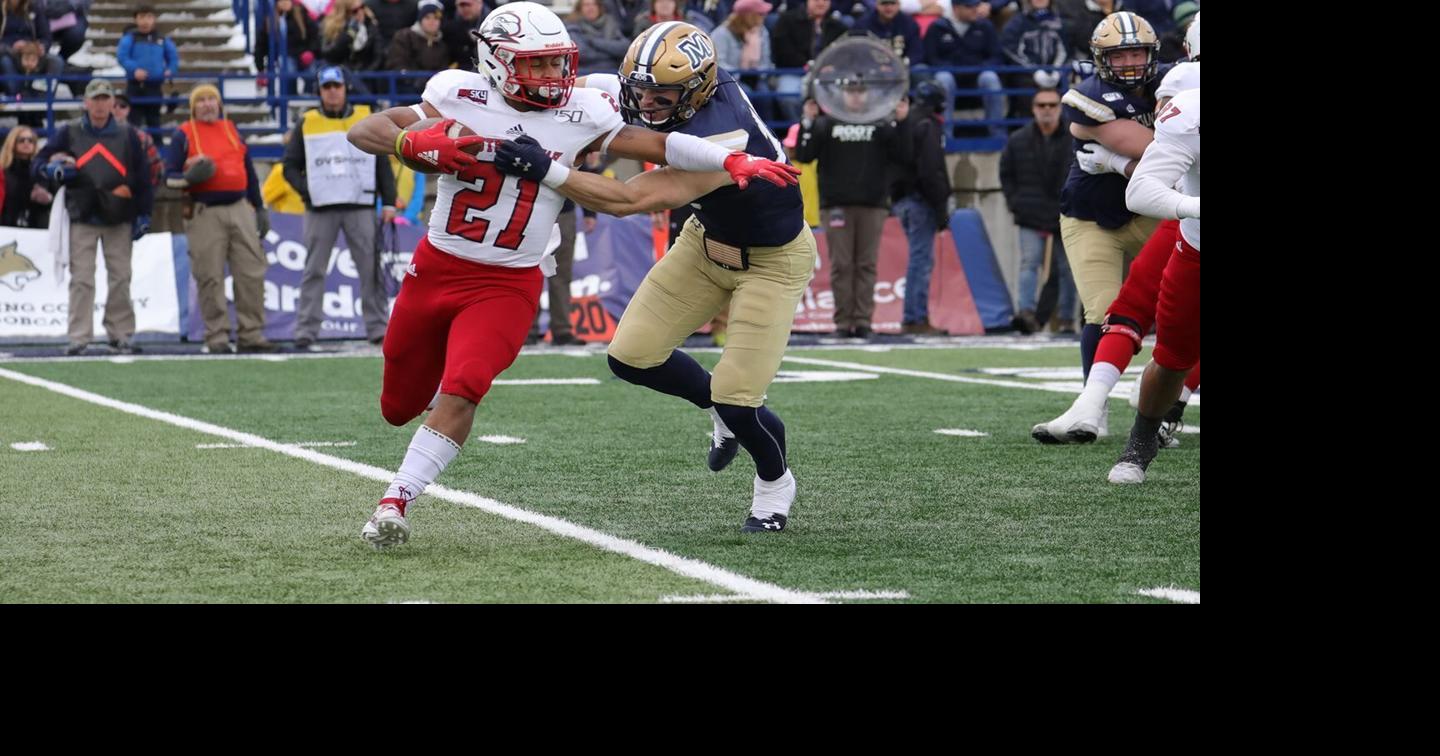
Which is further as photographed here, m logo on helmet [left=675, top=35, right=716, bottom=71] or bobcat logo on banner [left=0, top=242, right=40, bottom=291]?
bobcat logo on banner [left=0, top=242, right=40, bottom=291]

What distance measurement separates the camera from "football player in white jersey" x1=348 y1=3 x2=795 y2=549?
220 inches

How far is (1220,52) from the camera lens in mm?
3250

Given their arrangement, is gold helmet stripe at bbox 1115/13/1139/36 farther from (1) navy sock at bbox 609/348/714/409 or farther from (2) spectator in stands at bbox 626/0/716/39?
(2) spectator in stands at bbox 626/0/716/39

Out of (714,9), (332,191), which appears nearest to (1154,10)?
(714,9)

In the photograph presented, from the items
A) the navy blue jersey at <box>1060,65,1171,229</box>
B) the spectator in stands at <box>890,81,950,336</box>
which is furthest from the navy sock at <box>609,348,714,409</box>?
the spectator in stands at <box>890,81,950,336</box>

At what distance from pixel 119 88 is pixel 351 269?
2.93 meters

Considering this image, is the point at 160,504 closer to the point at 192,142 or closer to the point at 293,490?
the point at 293,490

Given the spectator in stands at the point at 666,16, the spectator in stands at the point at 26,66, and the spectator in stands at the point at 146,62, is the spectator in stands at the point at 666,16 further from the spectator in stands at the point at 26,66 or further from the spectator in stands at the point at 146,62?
the spectator in stands at the point at 26,66

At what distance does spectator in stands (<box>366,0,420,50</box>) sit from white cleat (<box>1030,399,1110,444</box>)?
1056 cm

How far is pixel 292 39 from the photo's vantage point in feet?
58.8

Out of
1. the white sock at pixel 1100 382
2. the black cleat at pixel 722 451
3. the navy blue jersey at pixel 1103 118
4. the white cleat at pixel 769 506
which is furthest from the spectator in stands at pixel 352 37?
the white cleat at pixel 769 506

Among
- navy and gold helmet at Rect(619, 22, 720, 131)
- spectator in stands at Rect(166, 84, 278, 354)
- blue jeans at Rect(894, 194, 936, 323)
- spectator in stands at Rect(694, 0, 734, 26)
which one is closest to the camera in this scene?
navy and gold helmet at Rect(619, 22, 720, 131)
